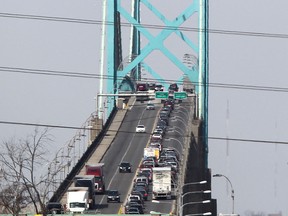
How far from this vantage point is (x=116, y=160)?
134 meters

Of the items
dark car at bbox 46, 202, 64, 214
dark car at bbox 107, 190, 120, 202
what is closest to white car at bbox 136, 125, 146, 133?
dark car at bbox 107, 190, 120, 202

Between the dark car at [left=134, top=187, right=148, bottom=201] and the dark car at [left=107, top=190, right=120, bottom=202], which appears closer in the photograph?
the dark car at [left=107, top=190, right=120, bottom=202]

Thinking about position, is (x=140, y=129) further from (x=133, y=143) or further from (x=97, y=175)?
(x=97, y=175)

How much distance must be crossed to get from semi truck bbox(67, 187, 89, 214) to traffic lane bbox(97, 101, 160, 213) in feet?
13.7

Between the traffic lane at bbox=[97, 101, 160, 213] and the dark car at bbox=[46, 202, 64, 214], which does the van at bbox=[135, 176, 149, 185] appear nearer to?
the traffic lane at bbox=[97, 101, 160, 213]

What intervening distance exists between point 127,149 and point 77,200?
46610mm

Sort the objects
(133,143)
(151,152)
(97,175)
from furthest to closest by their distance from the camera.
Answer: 1. (133,143)
2. (151,152)
3. (97,175)

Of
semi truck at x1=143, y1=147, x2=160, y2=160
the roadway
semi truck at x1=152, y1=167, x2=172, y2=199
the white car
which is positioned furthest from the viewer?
the white car

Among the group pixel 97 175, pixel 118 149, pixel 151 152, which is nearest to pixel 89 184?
pixel 97 175

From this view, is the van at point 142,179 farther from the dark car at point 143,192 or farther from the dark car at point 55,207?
the dark car at point 55,207

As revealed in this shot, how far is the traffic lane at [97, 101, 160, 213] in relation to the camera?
115m

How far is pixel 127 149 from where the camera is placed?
141000mm

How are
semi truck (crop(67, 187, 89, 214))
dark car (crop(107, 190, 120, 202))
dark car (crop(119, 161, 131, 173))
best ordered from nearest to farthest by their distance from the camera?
semi truck (crop(67, 187, 89, 214))
dark car (crop(107, 190, 120, 202))
dark car (crop(119, 161, 131, 173))

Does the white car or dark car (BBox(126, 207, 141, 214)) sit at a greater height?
the white car
